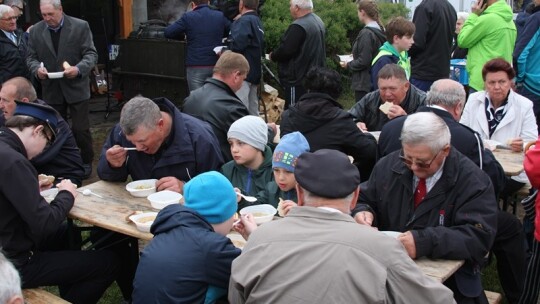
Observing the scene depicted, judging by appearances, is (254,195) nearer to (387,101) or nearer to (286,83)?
(387,101)

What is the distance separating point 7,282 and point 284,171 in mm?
2043

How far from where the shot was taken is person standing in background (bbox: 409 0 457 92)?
7582 millimetres

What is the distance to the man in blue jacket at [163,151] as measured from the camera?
423 centimetres

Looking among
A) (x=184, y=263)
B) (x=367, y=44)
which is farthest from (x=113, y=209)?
(x=367, y=44)

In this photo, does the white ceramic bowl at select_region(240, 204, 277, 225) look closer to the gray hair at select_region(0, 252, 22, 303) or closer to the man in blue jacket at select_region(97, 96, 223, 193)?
the man in blue jacket at select_region(97, 96, 223, 193)

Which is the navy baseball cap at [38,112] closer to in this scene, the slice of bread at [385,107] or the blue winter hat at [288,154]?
the blue winter hat at [288,154]

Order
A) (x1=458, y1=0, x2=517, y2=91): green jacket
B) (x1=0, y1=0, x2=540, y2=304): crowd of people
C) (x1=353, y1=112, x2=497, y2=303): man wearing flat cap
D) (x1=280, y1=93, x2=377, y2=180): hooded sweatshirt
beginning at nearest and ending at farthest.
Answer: (x1=0, y1=0, x2=540, y2=304): crowd of people → (x1=353, y1=112, x2=497, y2=303): man wearing flat cap → (x1=280, y1=93, x2=377, y2=180): hooded sweatshirt → (x1=458, y1=0, x2=517, y2=91): green jacket

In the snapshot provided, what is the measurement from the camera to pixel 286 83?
331 inches

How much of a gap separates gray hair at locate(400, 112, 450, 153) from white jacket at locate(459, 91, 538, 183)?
6.93ft

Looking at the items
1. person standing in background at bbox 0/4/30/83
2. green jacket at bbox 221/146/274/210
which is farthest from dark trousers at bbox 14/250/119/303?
person standing in background at bbox 0/4/30/83

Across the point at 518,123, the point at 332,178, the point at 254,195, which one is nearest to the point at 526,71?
the point at 518,123

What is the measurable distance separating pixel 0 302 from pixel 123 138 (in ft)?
8.05

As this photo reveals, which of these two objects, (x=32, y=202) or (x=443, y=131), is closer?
(x=443, y=131)

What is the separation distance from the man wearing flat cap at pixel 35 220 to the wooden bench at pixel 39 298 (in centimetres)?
7
